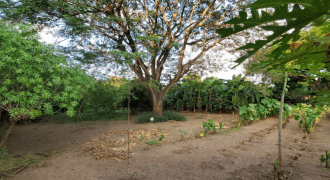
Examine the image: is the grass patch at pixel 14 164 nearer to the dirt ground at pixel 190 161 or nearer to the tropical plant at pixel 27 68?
the dirt ground at pixel 190 161

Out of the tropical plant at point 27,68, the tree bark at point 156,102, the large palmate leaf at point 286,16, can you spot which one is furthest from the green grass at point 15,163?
the tree bark at point 156,102

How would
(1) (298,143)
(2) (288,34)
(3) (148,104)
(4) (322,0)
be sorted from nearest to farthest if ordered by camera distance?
(4) (322,0), (2) (288,34), (1) (298,143), (3) (148,104)

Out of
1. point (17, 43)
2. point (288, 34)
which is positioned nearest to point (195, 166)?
point (288, 34)

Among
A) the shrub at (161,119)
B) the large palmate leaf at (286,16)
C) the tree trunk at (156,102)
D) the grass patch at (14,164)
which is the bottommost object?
the grass patch at (14,164)

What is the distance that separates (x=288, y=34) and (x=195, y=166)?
2.53 meters

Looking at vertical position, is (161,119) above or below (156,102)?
below

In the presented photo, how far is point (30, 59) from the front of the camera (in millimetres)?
2562

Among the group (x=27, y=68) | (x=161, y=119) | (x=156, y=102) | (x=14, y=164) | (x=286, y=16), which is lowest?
(x=14, y=164)

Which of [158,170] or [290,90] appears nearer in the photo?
[158,170]

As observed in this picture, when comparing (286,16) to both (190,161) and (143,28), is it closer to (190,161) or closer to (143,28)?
(190,161)

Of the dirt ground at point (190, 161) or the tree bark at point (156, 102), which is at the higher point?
the tree bark at point (156, 102)

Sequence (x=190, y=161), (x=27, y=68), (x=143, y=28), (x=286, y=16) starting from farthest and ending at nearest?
(x=143, y=28), (x=190, y=161), (x=27, y=68), (x=286, y=16)

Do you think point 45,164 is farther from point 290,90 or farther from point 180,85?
point 290,90

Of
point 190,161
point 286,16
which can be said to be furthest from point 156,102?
point 286,16
